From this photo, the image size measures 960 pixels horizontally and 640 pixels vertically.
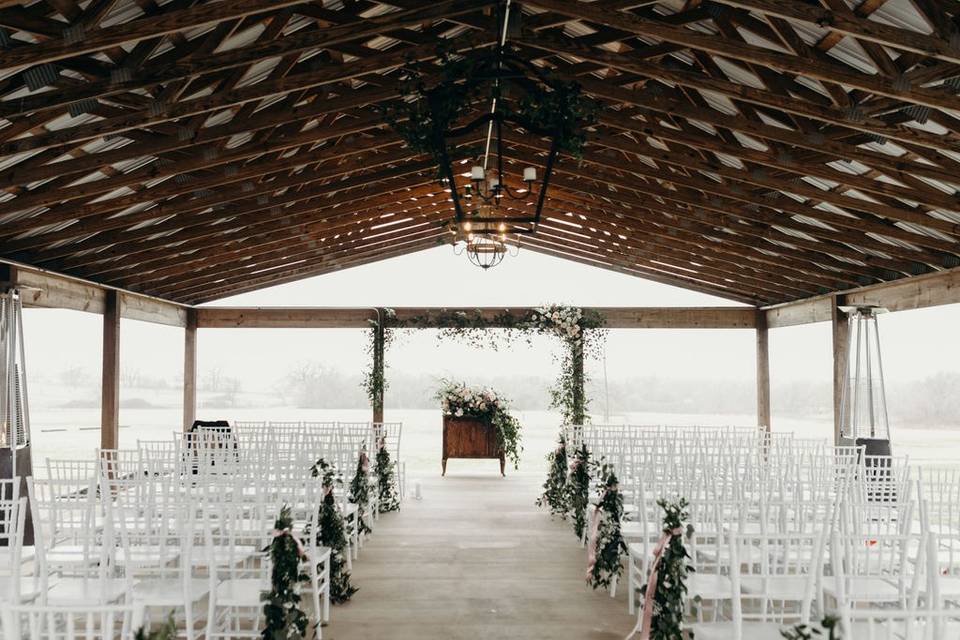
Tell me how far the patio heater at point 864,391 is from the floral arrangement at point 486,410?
4.63m

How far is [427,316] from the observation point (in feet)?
43.5

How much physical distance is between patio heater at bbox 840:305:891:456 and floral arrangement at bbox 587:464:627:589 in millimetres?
4761

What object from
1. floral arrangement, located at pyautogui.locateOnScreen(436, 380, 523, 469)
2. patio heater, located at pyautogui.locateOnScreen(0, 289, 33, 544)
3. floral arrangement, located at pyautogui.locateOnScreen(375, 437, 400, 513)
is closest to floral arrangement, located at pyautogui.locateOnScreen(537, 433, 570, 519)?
floral arrangement, located at pyautogui.locateOnScreen(375, 437, 400, 513)

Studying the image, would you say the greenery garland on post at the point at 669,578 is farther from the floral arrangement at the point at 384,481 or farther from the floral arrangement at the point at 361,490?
the floral arrangement at the point at 384,481

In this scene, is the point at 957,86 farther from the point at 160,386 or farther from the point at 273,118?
the point at 160,386

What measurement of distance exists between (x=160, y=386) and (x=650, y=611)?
10.9m

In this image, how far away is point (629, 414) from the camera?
13.8 metres

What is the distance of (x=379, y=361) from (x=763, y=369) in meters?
6.50

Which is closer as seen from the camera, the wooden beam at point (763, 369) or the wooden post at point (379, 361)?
the wooden post at point (379, 361)

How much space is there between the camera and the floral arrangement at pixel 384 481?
8.77m

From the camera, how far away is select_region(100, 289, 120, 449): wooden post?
1056 centimetres

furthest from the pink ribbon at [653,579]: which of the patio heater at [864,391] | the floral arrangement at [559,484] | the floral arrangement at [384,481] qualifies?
the patio heater at [864,391]

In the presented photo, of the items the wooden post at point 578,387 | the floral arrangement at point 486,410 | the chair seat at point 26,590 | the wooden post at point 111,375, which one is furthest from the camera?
the wooden post at point 578,387

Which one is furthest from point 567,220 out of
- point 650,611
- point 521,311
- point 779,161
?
point 650,611
